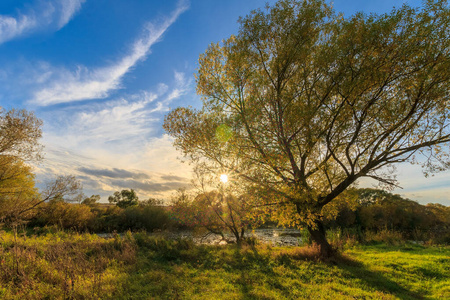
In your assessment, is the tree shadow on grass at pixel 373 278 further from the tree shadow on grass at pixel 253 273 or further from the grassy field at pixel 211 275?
the tree shadow on grass at pixel 253 273

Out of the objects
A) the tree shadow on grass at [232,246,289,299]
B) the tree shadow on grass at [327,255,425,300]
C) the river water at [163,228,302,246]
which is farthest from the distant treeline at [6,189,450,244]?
the tree shadow on grass at [327,255,425,300]

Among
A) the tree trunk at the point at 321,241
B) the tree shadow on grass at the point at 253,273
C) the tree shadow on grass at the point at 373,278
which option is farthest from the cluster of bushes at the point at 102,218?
the tree shadow on grass at the point at 373,278

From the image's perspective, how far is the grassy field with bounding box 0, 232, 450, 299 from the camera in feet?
20.3

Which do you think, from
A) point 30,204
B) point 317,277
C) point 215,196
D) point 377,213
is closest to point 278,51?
point 317,277

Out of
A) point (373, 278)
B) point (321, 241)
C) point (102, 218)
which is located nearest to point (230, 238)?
point (321, 241)

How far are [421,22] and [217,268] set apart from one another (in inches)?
558

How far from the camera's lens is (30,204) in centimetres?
2070

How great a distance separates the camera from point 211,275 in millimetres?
8539

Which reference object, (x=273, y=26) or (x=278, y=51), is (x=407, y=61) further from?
(x=273, y=26)

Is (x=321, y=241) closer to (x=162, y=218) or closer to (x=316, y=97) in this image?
(x=316, y=97)

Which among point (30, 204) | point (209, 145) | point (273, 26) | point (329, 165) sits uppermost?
point (273, 26)

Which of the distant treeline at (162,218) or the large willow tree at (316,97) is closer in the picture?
the large willow tree at (316,97)

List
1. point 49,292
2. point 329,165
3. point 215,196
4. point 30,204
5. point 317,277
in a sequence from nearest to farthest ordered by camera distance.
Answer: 1. point 49,292
2. point 317,277
3. point 329,165
4. point 215,196
5. point 30,204

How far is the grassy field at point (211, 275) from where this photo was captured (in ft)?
20.3
